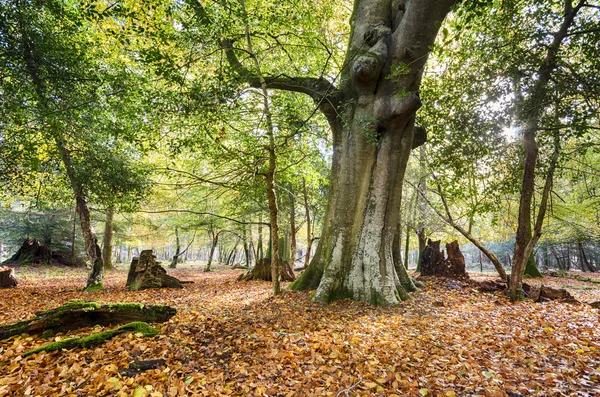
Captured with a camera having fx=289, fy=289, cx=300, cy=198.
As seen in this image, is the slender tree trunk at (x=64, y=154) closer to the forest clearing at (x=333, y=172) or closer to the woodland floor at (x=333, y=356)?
the forest clearing at (x=333, y=172)

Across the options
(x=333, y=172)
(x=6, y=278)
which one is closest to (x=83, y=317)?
(x=333, y=172)

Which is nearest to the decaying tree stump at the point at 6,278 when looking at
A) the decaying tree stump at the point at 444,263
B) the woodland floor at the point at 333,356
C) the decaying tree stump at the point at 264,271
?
the woodland floor at the point at 333,356

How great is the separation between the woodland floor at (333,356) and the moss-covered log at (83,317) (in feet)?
0.65

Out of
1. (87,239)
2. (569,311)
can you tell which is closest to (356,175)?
(569,311)

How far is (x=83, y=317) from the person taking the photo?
4.34 meters

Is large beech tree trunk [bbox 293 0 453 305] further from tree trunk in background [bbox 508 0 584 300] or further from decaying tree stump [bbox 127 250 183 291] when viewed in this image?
decaying tree stump [bbox 127 250 183 291]

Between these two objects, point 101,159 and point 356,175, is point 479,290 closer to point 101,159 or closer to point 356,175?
point 356,175

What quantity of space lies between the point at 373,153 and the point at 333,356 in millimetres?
4584

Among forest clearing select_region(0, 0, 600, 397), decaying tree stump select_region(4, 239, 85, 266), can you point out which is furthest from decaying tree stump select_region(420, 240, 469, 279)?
decaying tree stump select_region(4, 239, 85, 266)

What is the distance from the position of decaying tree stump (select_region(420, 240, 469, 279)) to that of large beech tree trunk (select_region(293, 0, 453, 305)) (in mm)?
4836

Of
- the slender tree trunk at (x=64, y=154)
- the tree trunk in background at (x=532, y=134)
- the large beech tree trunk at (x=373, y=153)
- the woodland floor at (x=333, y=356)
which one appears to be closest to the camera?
the woodland floor at (x=333, y=356)

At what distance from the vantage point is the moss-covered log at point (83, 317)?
157 inches

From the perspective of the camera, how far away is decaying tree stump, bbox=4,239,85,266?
1678cm

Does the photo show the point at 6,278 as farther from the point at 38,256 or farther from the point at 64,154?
the point at 38,256
